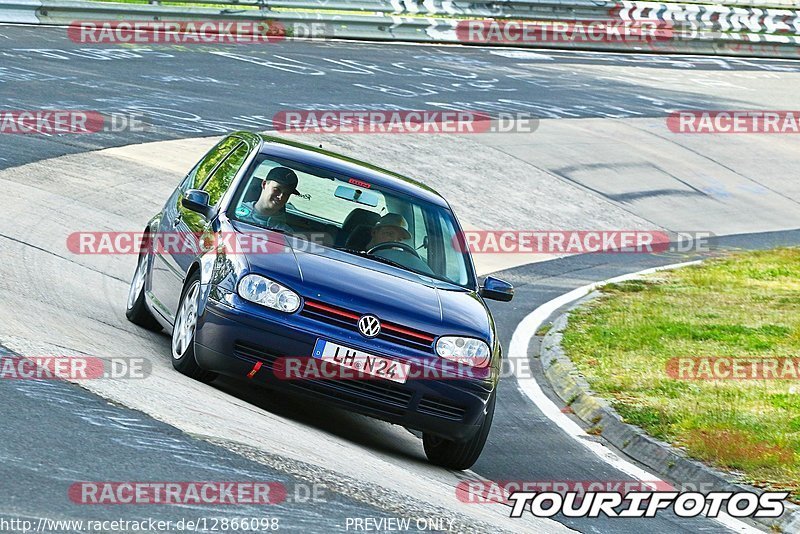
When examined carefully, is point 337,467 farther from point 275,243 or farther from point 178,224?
point 178,224

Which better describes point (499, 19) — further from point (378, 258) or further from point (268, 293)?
point (268, 293)

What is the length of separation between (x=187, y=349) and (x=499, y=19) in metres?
25.6

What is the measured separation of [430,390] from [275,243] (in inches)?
55.6

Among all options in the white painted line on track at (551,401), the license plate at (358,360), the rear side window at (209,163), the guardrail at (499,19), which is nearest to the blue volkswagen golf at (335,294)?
the license plate at (358,360)

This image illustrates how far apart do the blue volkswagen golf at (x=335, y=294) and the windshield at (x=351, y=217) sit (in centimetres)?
1

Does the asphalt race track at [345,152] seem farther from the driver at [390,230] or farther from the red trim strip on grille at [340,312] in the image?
the driver at [390,230]

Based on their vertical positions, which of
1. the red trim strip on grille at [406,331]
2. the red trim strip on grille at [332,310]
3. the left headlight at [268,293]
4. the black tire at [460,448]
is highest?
the left headlight at [268,293]

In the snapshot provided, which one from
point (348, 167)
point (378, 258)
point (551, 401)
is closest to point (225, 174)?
point (348, 167)

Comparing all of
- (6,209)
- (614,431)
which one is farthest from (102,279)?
(614,431)

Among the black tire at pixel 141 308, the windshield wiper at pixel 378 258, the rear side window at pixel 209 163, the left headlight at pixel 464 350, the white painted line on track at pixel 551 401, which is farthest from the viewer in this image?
the rear side window at pixel 209 163

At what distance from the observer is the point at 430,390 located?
Result: 799 cm

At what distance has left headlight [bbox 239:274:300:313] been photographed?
7.95 meters

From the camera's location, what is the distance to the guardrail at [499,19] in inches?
1039

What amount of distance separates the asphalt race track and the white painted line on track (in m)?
0.10
